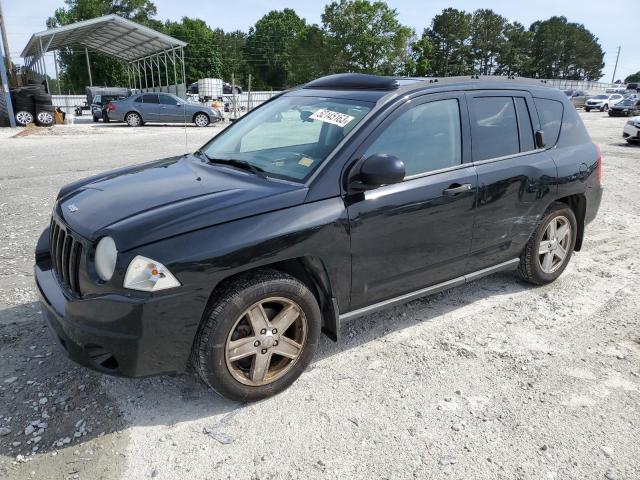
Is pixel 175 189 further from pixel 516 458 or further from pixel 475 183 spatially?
Result: pixel 516 458

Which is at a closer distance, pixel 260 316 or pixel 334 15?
pixel 260 316

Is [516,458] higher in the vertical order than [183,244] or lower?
lower

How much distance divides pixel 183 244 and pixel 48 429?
48.6 inches

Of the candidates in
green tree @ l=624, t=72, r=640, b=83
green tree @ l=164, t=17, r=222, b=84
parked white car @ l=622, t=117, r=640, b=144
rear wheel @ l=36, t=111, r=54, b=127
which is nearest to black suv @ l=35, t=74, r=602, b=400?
parked white car @ l=622, t=117, r=640, b=144

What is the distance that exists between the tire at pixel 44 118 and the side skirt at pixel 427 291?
22360mm

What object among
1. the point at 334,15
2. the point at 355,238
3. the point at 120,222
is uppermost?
the point at 334,15

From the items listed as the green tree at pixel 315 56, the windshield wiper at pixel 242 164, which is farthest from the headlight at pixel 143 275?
the green tree at pixel 315 56

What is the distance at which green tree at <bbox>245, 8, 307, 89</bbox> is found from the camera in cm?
9819

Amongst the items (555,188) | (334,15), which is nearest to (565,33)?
(334,15)

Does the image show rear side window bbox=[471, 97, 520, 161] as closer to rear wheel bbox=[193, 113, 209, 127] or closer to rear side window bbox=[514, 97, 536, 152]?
rear side window bbox=[514, 97, 536, 152]

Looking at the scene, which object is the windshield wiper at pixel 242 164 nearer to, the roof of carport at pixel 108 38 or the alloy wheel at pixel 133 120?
the alloy wheel at pixel 133 120

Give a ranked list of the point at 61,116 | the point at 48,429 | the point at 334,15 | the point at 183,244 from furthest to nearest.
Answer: the point at 334,15
the point at 61,116
the point at 48,429
the point at 183,244

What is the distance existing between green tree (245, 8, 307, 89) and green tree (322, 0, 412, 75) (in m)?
29.1

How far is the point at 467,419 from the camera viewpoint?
8.97 feet
